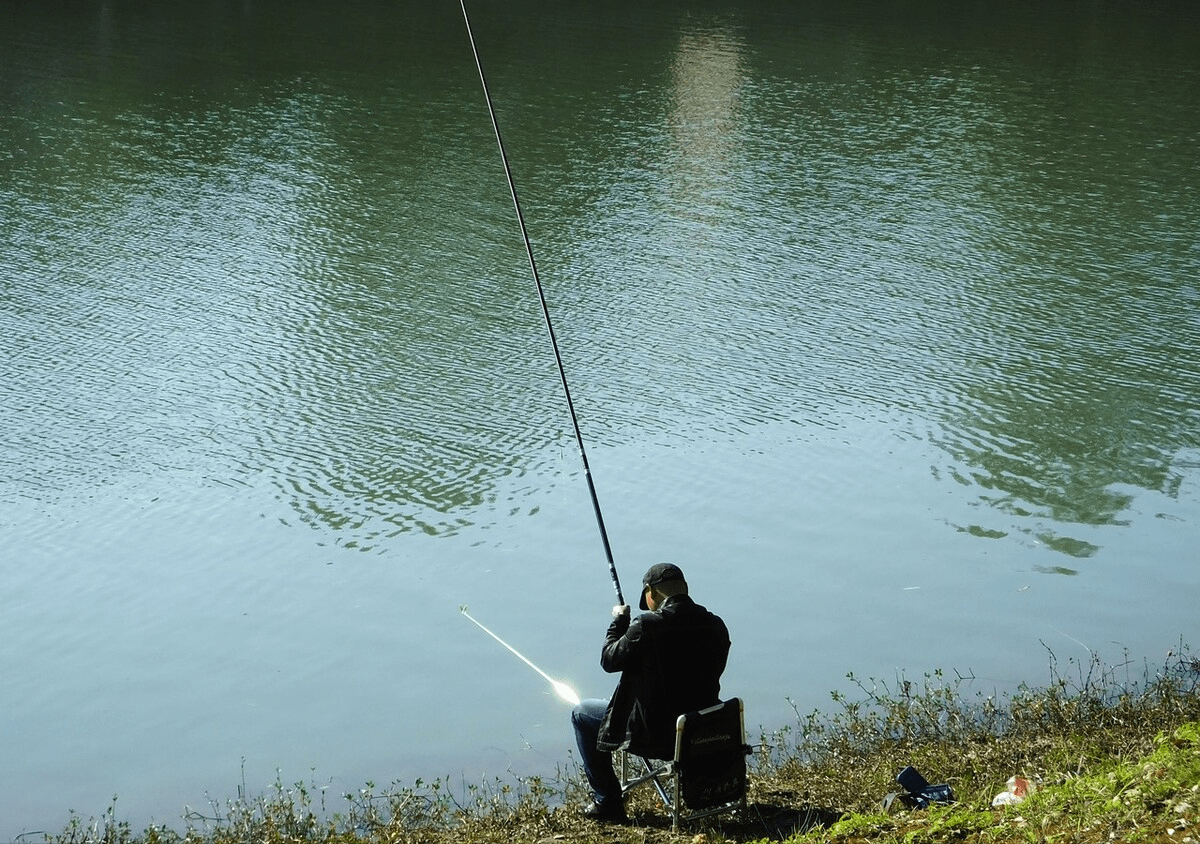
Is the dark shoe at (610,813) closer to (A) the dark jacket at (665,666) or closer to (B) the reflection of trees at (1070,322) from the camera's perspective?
(A) the dark jacket at (665,666)

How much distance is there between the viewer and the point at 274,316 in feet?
28.8

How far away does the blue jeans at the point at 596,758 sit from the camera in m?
3.65

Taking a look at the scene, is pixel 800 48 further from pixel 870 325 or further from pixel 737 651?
pixel 737 651

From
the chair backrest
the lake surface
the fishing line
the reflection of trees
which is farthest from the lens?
the reflection of trees

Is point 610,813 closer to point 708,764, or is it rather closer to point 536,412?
point 708,764

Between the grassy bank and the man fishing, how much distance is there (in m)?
0.29

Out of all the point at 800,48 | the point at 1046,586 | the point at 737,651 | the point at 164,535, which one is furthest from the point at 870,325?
the point at 800,48

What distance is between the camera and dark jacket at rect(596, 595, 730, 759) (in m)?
3.38

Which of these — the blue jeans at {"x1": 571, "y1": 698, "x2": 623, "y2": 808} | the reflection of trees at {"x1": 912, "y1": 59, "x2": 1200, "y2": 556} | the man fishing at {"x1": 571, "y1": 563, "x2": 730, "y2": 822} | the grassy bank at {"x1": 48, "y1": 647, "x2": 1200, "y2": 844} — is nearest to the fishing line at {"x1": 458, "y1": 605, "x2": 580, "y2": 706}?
the grassy bank at {"x1": 48, "y1": 647, "x2": 1200, "y2": 844}

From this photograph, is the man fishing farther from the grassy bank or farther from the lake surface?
the lake surface

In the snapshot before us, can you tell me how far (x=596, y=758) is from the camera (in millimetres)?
3650

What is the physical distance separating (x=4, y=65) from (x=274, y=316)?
10.0 metres

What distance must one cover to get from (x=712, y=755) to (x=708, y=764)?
1.1 inches

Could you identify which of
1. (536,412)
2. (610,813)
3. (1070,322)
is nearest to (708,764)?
(610,813)
